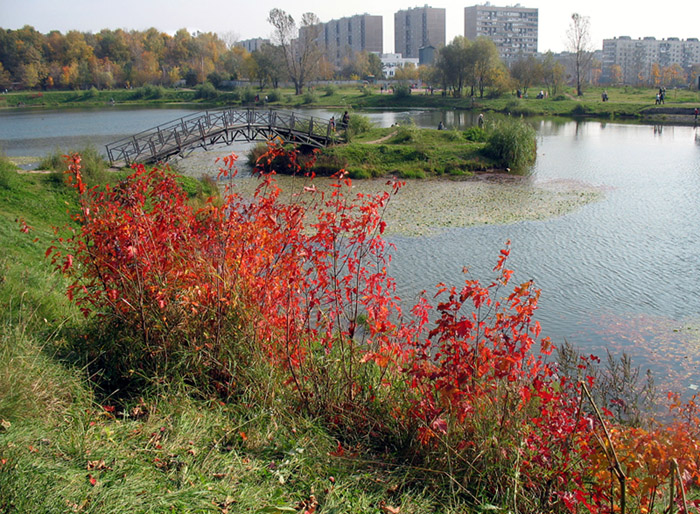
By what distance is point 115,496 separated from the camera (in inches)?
136

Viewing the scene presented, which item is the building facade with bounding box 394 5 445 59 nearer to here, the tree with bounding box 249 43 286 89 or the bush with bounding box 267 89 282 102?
the tree with bounding box 249 43 286 89

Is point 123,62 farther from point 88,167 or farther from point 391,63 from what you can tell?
point 88,167

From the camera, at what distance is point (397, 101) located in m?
67.7

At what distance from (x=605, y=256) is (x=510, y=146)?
519 inches

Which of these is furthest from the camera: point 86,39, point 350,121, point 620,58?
point 620,58

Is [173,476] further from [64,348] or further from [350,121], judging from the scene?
[350,121]

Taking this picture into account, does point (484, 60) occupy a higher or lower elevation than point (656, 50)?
lower

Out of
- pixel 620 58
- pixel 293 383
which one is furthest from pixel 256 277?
pixel 620 58

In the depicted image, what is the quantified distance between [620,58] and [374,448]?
18037cm

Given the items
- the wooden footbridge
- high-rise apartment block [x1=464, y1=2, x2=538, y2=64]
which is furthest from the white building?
the wooden footbridge

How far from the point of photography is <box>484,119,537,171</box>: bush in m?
26.2

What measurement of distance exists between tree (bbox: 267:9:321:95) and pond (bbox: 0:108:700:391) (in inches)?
2218

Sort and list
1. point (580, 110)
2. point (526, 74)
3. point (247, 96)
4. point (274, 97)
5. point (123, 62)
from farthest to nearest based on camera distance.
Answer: point (123, 62), point (247, 96), point (526, 74), point (274, 97), point (580, 110)

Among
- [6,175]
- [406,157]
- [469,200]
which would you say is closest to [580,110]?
[406,157]
